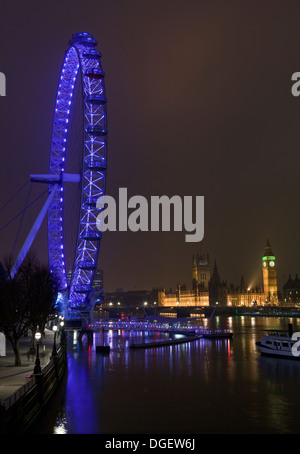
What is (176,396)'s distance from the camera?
30.0m

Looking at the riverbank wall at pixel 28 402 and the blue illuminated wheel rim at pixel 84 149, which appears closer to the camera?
the riverbank wall at pixel 28 402

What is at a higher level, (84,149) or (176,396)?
(84,149)

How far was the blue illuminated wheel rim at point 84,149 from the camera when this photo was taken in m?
52.7

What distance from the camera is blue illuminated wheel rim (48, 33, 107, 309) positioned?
173 ft

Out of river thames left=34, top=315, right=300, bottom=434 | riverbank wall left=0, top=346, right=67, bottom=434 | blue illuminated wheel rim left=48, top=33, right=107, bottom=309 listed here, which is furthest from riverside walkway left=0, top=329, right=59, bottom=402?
blue illuminated wheel rim left=48, top=33, right=107, bottom=309

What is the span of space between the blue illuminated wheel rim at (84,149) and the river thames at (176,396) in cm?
1317

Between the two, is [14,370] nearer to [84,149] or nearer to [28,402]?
[28,402]

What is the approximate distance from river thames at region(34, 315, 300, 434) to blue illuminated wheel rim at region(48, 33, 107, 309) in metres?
13.2

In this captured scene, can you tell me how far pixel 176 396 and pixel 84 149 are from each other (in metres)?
30.9

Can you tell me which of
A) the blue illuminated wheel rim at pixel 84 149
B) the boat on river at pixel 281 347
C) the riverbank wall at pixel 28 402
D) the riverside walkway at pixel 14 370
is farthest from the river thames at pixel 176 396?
the blue illuminated wheel rim at pixel 84 149

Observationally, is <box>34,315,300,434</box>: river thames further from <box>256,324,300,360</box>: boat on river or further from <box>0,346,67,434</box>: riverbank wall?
<box>256,324,300,360</box>: boat on river

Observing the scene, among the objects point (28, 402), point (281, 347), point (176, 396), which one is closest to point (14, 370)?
point (176, 396)

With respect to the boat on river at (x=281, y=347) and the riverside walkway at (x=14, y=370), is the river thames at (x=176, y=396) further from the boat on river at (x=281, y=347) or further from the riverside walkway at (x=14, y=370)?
the riverside walkway at (x=14, y=370)
